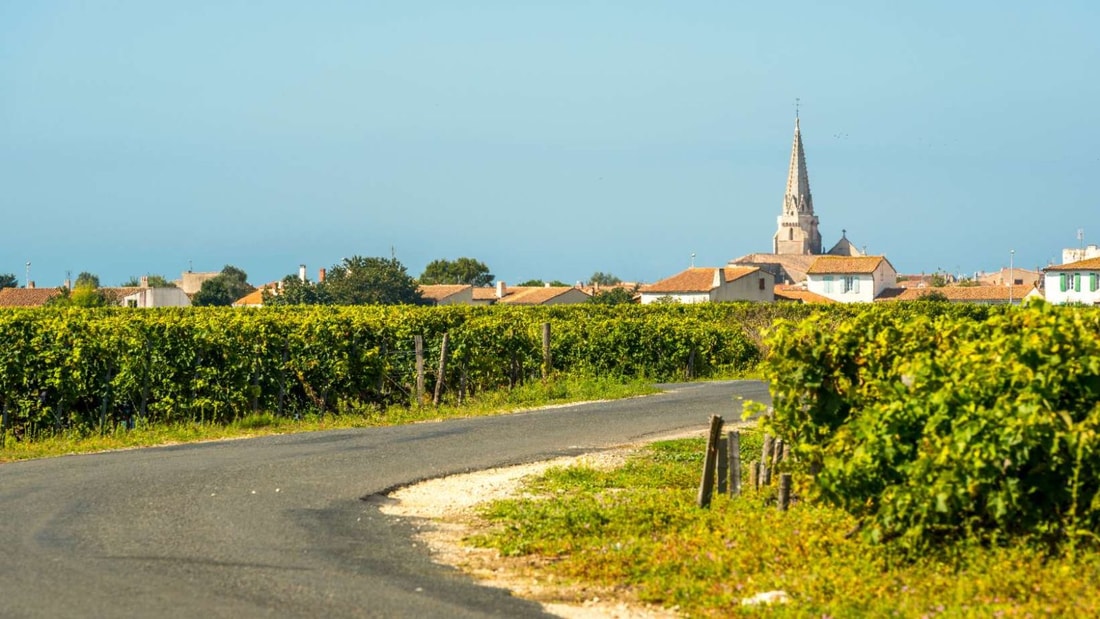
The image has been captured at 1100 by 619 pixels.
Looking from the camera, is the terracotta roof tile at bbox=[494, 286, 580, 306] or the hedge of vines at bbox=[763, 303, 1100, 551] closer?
the hedge of vines at bbox=[763, 303, 1100, 551]

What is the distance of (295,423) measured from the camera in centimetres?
2530

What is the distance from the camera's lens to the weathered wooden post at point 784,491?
41.8 ft

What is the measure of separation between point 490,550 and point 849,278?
149 m

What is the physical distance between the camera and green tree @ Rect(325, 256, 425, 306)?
5138 inches

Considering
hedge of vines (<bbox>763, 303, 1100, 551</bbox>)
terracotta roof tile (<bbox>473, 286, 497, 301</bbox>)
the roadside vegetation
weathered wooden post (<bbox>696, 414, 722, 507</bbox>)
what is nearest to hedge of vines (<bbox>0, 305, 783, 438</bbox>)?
the roadside vegetation

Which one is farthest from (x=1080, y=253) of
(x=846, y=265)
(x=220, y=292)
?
(x=220, y=292)

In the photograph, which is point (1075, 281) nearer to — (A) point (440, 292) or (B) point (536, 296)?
(B) point (536, 296)

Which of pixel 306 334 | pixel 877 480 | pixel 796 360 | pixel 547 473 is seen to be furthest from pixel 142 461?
pixel 877 480

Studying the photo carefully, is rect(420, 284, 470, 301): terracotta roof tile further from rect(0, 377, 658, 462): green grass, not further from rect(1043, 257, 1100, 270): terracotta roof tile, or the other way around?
rect(0, 377, 658, 462): green grass

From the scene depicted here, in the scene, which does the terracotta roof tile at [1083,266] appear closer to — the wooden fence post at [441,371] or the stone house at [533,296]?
the stone house at [533,296]

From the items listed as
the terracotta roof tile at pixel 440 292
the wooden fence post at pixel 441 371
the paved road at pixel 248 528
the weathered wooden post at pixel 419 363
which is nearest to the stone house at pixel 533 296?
the terracotta roof tile at pixel 440 292

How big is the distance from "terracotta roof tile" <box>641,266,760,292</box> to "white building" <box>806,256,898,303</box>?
23.8 m

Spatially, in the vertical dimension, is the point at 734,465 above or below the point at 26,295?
below

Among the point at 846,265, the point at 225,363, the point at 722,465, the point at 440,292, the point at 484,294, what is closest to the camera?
the point at 722,465
